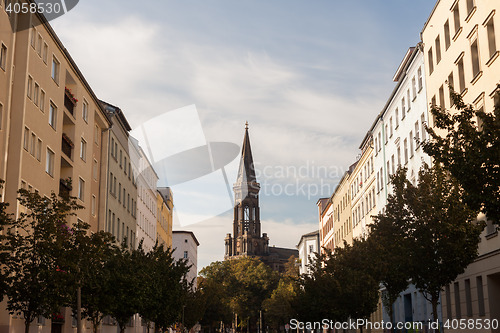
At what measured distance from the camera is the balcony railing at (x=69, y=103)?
1668 inches

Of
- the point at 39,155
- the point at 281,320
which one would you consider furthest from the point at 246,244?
the point at 39,155

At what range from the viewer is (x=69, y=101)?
4303 cm

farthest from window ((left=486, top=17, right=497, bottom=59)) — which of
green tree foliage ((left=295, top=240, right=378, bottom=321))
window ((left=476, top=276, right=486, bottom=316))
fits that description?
green tree foliage ((left=295, top=240, right=378, bottom=321))

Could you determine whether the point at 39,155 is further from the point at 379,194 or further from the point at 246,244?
the point at 246,244

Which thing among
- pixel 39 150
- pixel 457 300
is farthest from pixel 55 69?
pixel 457 300

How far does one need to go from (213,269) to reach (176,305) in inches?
3828

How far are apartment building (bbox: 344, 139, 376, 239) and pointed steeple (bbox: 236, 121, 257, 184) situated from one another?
4087 inches

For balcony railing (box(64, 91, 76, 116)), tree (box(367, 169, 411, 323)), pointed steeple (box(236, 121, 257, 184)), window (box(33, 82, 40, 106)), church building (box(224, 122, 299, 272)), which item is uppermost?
pointed steeple (box(236, 121, 257, 184))

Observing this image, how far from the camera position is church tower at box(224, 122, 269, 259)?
187 m

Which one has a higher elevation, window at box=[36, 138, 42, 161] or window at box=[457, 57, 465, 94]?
window at box=[457, 57, 465, 94]

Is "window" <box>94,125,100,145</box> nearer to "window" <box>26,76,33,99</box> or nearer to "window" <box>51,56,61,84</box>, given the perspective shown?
"window" <box>51,56,61,84</box>

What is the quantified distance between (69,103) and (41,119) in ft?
25.5

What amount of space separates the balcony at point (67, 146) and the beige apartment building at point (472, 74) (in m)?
22.7

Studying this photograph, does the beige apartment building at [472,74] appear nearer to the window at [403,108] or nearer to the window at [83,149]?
the window at [403,108]
